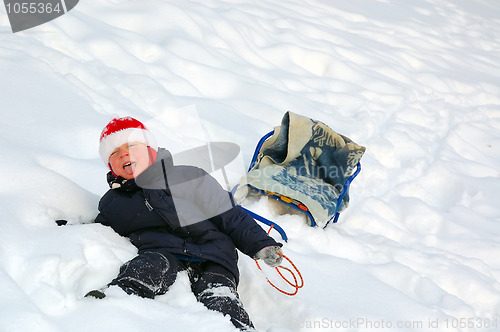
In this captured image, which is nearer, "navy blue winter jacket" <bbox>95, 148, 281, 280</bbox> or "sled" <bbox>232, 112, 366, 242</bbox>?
"navy blue winter jacket" <bbox>95, 148, 281, 280</bbox>

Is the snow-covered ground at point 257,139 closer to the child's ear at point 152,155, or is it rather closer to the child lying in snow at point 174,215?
the child lying in snow at point 174,215

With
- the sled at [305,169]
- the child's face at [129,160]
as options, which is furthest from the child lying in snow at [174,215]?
the sled at [305,169]

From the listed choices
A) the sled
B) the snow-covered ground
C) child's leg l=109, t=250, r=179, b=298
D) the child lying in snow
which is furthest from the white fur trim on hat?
the sled

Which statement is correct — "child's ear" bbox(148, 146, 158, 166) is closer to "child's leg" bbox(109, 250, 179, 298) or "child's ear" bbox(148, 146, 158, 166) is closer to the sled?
"child's leg" bbox(109, 250, 179, 298)

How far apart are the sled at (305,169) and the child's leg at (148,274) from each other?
80 centimetres

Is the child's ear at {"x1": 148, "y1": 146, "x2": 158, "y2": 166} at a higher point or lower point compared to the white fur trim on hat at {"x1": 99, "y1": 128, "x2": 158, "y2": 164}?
lower

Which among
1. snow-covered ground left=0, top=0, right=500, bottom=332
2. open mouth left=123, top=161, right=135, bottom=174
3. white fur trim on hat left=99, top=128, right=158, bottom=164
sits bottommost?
snow-covered ground left=0, top=0, right=500, bottom=332

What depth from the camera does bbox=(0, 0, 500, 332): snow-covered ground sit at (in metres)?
1.65

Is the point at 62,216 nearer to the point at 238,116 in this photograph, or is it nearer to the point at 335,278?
the point at 335,278

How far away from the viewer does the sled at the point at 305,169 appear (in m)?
2.53

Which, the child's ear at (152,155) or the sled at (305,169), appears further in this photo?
the sled at (305,169)

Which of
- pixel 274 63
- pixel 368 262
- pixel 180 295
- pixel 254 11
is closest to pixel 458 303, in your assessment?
pixel 368 262

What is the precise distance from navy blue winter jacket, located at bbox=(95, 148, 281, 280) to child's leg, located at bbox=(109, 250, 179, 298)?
0.09m

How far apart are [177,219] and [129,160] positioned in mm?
281
